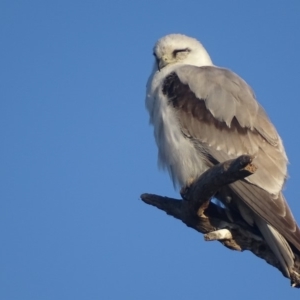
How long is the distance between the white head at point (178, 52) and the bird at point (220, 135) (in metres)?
0.67

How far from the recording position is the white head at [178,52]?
941 centimetres

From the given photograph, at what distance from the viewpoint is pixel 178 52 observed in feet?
31.2

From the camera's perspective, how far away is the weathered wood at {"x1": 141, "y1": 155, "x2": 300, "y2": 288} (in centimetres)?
696

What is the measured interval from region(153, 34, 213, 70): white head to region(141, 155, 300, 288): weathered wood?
6.69 feet

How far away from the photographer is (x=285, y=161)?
7930 mm

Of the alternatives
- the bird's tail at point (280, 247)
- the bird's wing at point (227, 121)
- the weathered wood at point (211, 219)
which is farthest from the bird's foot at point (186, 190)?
the bird's tail at point (280, 247)

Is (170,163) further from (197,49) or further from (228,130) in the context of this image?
(197,49)

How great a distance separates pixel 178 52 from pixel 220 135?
70.1 inches

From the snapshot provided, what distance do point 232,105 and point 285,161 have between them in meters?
0.78

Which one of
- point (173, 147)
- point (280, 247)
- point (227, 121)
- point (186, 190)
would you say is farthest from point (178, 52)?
point (280, 247)

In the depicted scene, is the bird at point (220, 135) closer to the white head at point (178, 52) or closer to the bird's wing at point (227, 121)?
the bird's wing at point (227, 121)

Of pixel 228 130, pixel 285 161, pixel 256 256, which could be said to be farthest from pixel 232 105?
pixel 256 256

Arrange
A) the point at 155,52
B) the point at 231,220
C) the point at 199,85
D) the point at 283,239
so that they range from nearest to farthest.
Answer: the point at 283,239, the point at 231,220, the point at 199,85, the point at 155,52

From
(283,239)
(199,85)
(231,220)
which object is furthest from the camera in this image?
(199,85)
